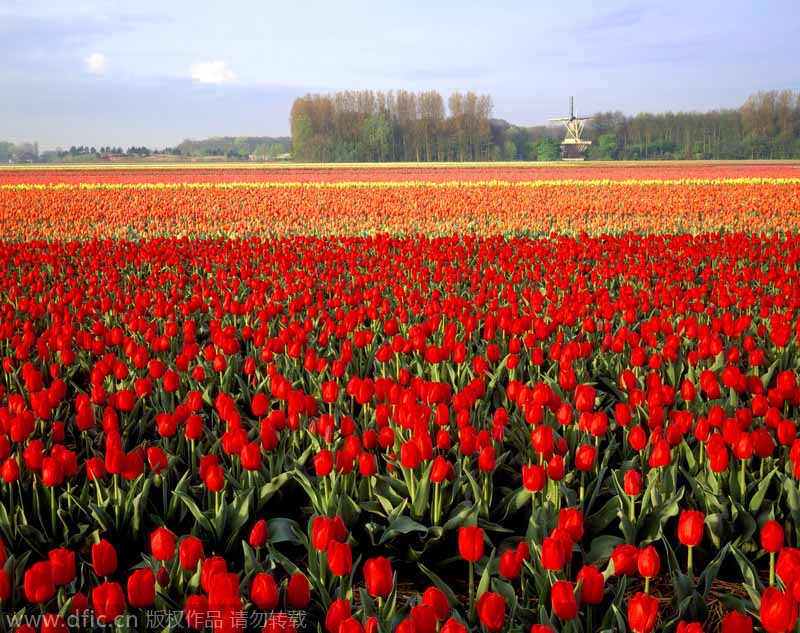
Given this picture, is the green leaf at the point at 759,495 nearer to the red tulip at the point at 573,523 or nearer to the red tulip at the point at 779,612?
the red tulip at the point at 573,523

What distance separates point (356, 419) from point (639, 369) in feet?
6.23

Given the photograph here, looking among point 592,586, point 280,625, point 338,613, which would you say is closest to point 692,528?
point 592,586

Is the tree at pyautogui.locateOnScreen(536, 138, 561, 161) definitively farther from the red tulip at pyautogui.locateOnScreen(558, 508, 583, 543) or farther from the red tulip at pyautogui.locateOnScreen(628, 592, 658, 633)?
the red tulip at pyautogui.locateOnScreen(628, 592, 658, 633)

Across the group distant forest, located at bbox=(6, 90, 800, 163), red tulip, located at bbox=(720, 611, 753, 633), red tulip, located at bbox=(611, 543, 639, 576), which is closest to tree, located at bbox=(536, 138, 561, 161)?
distant forest, located at bbox=(6, 90, 800, 163)

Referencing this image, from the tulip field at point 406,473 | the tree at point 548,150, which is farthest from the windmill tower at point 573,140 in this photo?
the tulip field at point 406,473

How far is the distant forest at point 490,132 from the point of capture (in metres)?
85.4

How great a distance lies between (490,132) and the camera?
98.2m

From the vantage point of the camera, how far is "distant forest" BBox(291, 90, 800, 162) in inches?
3361

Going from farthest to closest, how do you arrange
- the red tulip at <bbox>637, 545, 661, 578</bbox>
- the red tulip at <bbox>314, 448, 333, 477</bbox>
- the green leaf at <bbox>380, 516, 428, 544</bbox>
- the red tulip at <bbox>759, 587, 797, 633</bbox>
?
the green leaf at <bbox>380, 516, 428, 544</bbox>, the red tulip at <bbox>314, 448, 333, 477</bbox>, the red tulip at <bbox>637, 545, 661, 578</bbox>, the red tulip at <bbox>759, 587, 797, 633</bbox>

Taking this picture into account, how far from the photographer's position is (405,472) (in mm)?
3160

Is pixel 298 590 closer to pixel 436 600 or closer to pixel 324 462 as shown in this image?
pixel 436 600

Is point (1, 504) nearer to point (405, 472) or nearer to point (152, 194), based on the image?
point (405, 472)

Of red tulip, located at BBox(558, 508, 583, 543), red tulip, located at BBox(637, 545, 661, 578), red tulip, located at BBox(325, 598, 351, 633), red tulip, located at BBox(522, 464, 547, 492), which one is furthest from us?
red tulip, located at BBox(522, 464, 547, 492)

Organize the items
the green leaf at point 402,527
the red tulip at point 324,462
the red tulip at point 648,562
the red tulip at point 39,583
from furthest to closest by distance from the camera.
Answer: the green leaf at point 402,527, the red tulip at point 324,462, the red tulip at point 648,562, the red tulip at point 39,583
